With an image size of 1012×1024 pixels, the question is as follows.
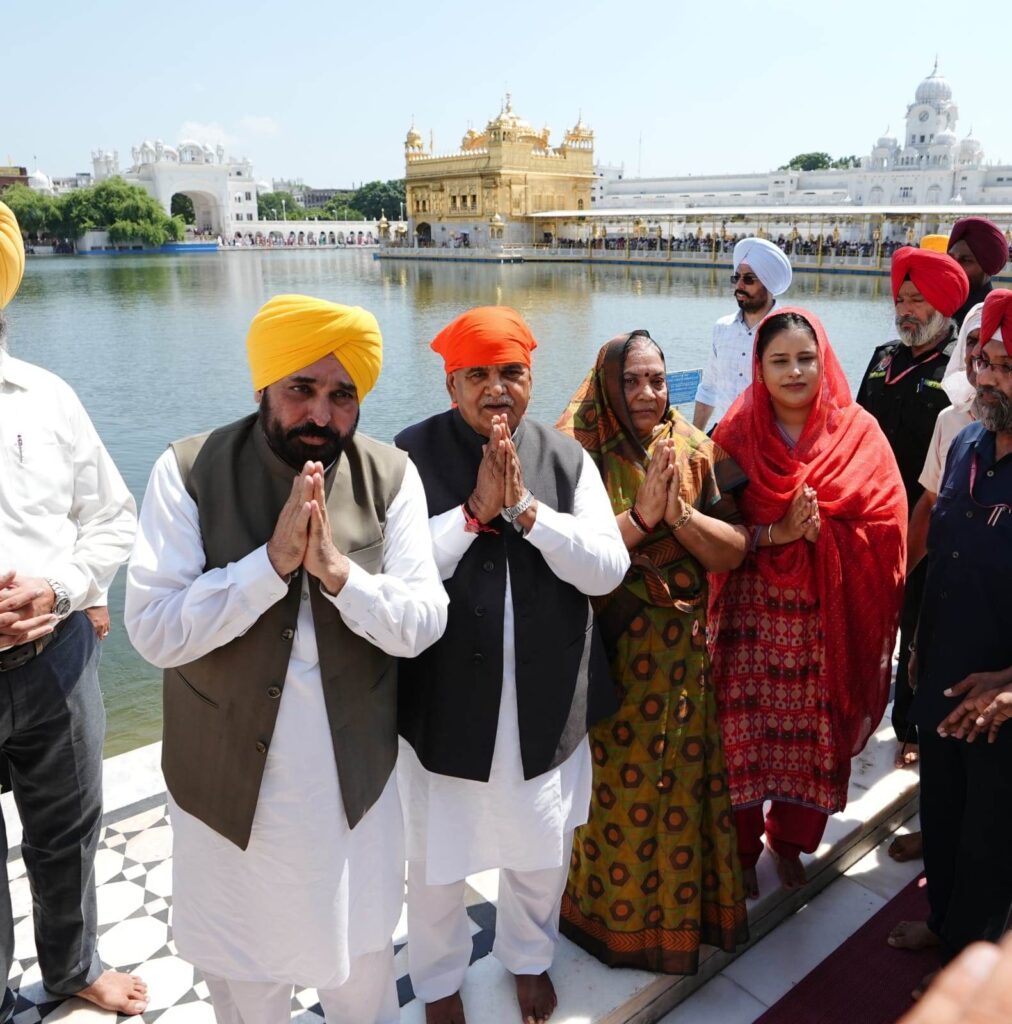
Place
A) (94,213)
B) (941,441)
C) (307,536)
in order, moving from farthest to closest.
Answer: (94,213), (941,441), (307,536)

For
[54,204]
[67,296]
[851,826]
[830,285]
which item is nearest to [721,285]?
[830,285]

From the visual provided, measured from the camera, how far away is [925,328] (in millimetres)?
2525

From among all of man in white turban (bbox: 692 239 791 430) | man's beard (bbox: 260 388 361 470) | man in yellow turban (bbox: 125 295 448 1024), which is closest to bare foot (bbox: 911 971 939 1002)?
man in yellow turban (bbox: 125 295 448 1024)

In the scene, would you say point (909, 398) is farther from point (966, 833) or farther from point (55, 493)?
point (55, 493)

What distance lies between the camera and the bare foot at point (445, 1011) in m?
1.63

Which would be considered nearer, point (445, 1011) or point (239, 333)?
point (445, 1011)

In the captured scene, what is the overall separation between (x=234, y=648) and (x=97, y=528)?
0.57 metres

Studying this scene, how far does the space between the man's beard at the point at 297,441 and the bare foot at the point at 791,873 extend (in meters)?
1.48

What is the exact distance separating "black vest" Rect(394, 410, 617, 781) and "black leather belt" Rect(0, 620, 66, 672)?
631 mm

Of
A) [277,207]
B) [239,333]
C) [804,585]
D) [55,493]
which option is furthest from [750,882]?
[277,207]

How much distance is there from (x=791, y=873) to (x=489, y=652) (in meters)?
1.07

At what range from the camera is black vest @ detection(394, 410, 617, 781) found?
1474 millimetres

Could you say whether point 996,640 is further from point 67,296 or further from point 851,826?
point 67,296

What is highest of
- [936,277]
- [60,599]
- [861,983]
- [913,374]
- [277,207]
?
[277,207]
